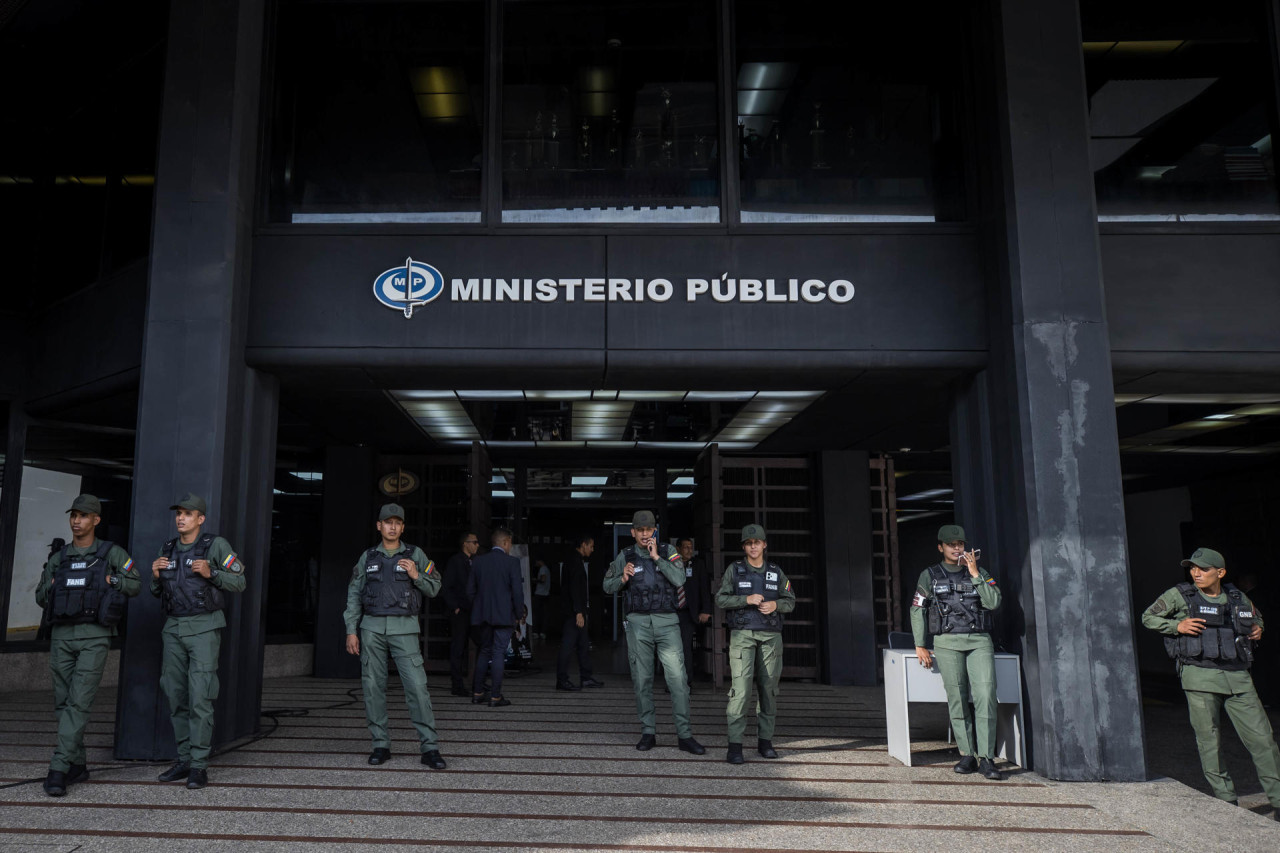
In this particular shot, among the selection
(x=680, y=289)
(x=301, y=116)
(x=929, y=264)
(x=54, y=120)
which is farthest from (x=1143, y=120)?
(x=54, y=120)

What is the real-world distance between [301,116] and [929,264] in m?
4.93

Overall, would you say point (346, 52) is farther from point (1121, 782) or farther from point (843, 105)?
point (1121, 782)

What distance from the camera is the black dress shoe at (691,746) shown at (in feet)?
19.1

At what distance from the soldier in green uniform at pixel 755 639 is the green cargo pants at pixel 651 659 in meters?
0.36

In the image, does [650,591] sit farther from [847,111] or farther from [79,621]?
[847,111]

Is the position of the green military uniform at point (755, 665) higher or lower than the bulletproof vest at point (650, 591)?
lower

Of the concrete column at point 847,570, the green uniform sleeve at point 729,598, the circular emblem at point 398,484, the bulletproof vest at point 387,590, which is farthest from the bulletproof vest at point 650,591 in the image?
the circular emblem at point 398,484

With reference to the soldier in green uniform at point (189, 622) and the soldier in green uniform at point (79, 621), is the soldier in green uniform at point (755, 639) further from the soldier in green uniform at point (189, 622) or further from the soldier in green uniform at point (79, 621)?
the soldier in green uniform at point (79, 621)

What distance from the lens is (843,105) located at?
683cm

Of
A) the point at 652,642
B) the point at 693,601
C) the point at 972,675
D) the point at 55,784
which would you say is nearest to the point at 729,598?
the point at 652,642

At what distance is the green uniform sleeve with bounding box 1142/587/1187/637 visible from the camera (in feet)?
17.3

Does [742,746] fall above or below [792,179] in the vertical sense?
below

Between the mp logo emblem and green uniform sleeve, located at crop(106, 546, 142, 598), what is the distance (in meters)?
2.34

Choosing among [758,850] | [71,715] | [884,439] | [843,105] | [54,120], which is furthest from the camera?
[884,439]
